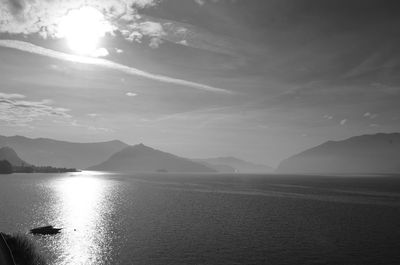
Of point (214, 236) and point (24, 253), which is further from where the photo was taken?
point (214, 236)

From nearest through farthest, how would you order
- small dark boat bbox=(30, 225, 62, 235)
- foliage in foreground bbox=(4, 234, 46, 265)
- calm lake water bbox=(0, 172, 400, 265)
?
foliage in foreground bbox=(4, 234, 46, 265) → calm lake water bbox=(0, 172, 400, 265) → small dark boat bbox=(30, 225, 62, 235)

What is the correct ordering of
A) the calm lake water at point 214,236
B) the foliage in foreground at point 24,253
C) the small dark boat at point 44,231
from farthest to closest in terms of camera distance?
the small dark boat at point 44,231 < the calm lake water at point 214,236 < the foliage in foreground at point 24,253

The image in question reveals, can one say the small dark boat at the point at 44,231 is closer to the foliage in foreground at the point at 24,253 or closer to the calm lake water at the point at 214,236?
the calm lake water at the point at 214,236

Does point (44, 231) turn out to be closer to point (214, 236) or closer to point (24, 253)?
point (24, 253)

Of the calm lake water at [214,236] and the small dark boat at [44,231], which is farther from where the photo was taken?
the small dark boat at [44,231]

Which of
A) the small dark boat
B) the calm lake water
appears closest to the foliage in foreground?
the calm lake water

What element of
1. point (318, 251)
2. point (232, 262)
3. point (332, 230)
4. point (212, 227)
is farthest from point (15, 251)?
point (332, 230)

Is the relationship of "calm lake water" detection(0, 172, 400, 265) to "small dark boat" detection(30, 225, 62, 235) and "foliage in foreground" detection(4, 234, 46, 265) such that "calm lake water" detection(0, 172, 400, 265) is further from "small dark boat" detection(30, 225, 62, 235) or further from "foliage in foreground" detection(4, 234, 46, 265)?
"foliage in foreground" detection(4, 234, 46, 265)

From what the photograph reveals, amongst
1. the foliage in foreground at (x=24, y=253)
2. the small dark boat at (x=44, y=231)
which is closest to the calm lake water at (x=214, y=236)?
the small dark boat at (x=44, y=231)

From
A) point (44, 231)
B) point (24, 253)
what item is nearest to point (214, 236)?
point (24, 253)

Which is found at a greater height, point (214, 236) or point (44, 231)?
point (214, 236)

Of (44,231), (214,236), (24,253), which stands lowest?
(44,231)

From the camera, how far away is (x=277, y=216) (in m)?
106

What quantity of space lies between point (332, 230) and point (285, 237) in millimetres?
17753
